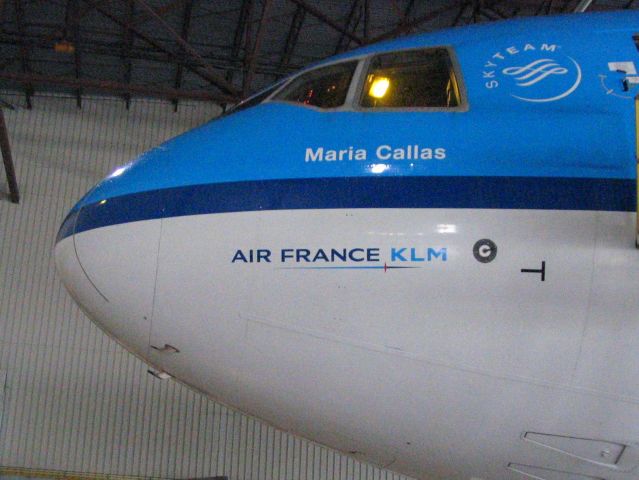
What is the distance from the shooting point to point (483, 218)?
4.42 m

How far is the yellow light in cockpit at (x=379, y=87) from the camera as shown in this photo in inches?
200

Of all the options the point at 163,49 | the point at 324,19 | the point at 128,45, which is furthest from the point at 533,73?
the point at 128,45

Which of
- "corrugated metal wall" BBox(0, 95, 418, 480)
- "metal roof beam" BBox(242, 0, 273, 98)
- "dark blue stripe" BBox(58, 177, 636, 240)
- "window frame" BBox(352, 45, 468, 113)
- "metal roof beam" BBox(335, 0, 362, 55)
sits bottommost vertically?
"corrugated metal wall" BBox(0, 95, 418, 480)

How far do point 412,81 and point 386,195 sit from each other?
1081 mm

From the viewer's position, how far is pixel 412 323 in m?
4.39

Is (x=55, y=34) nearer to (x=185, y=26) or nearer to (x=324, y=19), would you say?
(x=185, y=26)

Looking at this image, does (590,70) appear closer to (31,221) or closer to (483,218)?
(483,218)

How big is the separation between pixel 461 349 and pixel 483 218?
2.85 feet

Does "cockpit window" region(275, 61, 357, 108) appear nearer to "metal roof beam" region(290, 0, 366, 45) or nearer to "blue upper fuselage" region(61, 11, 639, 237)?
"blue upper fuselage" region(61, 11, 639, 237)

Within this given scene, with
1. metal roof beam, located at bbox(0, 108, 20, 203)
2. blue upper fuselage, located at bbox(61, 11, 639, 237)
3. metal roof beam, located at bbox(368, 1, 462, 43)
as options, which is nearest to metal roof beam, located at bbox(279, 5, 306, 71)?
metal roof beam, located at bbox(368, 1, 462, 43)

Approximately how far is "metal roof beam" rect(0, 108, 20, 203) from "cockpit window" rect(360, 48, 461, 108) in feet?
48.6

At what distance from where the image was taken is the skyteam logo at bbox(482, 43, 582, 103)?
15.8 ft

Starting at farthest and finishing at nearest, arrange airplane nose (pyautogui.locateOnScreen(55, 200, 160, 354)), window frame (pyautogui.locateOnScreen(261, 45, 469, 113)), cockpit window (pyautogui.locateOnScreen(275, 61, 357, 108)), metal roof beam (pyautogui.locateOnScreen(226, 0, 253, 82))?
metal roof beam (pyautogui.locateOnScreen(226, 0, 253, 82))
cockpit window (pyautogui.locateOnScreen(275, 61, 357, 108))
window frame (pyautogui.locateOnScreen(261, 45, 469, 113))
airplane nose (pyautogui.locateOnScreen(55, 200, 160, 354))

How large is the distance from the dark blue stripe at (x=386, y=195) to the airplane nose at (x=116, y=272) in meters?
0.13
